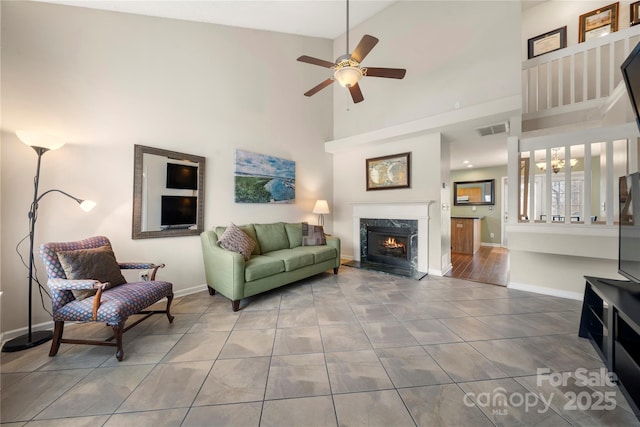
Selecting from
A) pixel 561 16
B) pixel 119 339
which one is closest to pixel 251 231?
pixel 119 339

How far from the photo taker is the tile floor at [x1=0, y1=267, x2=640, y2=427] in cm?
123

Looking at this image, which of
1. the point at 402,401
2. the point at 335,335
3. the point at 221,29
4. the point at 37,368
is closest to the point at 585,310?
the point at 402,401

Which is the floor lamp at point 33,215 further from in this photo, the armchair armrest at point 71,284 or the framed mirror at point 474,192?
the framed mirror at point 474,192

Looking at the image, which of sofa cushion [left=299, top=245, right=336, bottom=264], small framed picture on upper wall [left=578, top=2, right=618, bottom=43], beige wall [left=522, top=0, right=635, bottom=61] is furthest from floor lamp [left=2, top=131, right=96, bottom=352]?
small framed picture on upper wall [left=578, top=2, right=618, bottom=43]

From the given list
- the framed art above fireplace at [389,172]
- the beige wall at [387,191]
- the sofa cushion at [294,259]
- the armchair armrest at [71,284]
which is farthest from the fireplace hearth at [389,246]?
the armchair armrest at [71,284]

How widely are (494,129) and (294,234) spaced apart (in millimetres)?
3618

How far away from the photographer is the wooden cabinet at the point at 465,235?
5.55 meters

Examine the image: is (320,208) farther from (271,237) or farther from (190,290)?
(190,290)

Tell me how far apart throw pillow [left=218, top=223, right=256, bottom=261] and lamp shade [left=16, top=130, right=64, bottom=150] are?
167 centimetres

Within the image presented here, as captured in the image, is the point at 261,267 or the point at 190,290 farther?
the point at 190,290

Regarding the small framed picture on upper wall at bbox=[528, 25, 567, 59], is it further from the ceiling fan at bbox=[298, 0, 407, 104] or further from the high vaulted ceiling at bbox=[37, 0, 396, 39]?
the ceiling fan at bbox=[298, 0, 407, 104]

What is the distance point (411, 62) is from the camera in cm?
396

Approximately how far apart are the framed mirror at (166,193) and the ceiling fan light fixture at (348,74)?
2.13 m

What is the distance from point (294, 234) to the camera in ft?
12.9
